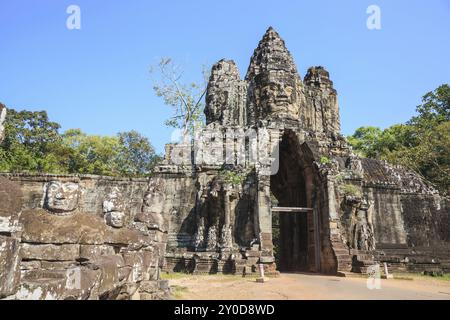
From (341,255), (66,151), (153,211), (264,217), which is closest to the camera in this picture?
(153,211)

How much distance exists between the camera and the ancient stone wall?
2559 millimetres

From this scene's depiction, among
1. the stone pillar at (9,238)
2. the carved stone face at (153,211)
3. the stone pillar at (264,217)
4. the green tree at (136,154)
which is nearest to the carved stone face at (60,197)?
the stone pillar at (9,238)

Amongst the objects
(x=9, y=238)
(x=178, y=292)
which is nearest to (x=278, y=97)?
(x=178, y=292)

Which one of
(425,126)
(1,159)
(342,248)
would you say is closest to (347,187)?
(342,248)

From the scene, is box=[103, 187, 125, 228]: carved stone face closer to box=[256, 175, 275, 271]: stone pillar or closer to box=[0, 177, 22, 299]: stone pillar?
box=[0, 177, 22, 299]: stone pillar

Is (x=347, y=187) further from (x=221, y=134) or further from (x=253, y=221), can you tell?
(x=221, y=134)

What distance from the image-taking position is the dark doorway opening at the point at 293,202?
16.9m

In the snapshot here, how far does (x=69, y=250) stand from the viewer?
4438 millimetres

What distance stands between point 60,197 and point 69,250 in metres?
0.66

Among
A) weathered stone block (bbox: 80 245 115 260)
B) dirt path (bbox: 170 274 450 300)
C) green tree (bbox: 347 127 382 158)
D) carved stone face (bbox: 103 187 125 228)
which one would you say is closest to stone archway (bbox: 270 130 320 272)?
dirt path (bbox: 170 274 450 300)

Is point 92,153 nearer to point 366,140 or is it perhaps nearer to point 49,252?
point 366,140

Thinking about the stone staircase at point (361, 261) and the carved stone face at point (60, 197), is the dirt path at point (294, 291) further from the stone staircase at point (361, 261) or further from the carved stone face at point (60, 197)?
the carved stone face at point (60, 197)
